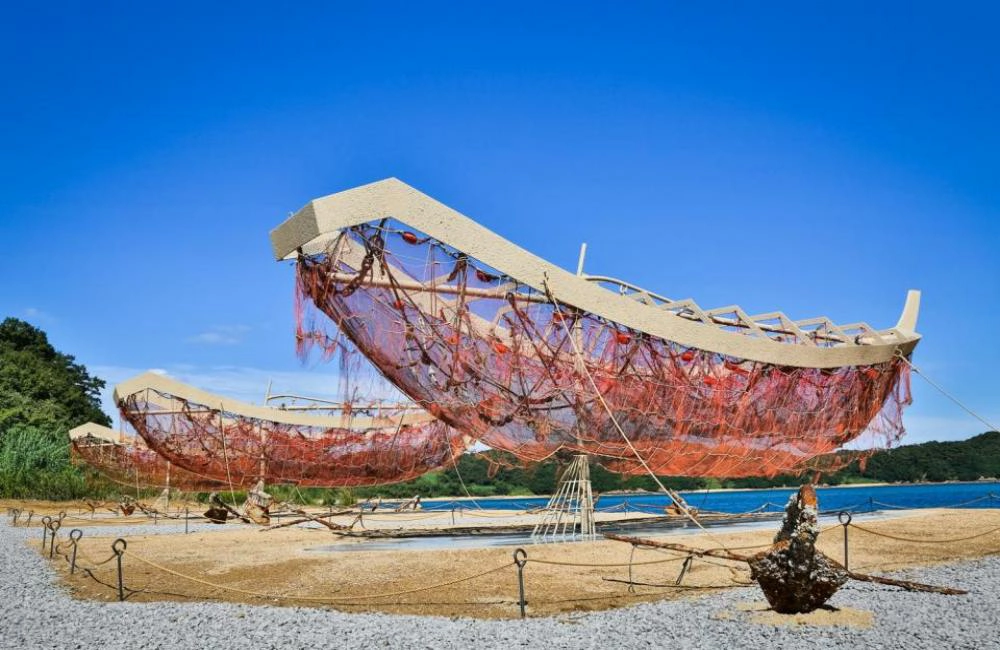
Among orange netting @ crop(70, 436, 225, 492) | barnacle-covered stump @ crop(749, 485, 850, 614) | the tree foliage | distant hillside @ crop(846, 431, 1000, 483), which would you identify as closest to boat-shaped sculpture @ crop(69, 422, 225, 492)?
orange netting @ crop(70, 436, 225, 492)

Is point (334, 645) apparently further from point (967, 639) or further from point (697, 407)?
point (697, 407)

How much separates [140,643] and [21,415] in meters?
44.7

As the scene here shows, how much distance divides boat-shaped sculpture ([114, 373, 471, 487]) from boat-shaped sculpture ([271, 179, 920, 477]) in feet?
43.4

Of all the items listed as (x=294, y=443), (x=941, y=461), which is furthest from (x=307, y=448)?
(x=941, y=461)

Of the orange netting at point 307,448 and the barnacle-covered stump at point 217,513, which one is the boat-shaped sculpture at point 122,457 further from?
the barnacle-covered stump at point 217,513

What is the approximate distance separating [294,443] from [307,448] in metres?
0.54

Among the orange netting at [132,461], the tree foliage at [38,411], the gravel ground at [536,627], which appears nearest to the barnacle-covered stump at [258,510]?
the orange netting at [132,461]

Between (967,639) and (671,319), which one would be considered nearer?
(967,639)

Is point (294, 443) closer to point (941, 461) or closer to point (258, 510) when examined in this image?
point (258, 510)

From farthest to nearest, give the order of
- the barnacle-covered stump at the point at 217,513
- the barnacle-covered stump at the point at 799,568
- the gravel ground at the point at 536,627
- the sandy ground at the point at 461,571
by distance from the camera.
Result: the barnacle-covered stump at the point at 217,513 → the sandy ground at the point at 461,571 → the barnacle-covered stump at the point at 799,568 → the gravel ground at the point at 536,627

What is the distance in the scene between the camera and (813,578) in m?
6.73

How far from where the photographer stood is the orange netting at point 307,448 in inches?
1110

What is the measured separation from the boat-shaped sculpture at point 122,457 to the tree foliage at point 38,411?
3341mm

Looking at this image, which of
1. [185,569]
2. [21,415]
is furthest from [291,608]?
[21,415]
